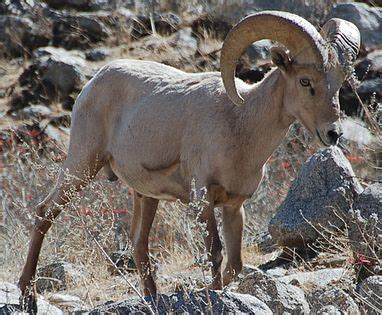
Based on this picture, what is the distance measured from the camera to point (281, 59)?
6996 millimetres

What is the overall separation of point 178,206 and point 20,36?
28.7 feet

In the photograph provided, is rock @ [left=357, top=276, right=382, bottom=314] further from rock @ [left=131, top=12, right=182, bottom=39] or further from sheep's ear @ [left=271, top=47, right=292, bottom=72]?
rock @ [left=131, top=12, right=182, bottom=39]

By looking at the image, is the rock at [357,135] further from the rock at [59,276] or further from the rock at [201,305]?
the rock at [201,305]

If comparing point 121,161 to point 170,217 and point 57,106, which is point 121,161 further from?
point 57,106

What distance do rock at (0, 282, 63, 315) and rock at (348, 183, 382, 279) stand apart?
2187 millimetres

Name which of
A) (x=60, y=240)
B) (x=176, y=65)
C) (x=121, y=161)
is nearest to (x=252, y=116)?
(x=121, y=161)

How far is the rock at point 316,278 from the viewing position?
7.09 m

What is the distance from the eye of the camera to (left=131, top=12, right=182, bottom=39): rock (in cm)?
1738

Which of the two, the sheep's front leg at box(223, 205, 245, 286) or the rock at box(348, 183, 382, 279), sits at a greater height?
the rock at box(348, 183, 382, 279)

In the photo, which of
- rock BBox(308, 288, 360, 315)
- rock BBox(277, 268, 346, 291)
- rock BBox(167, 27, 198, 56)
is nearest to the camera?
rock BBox(308, 288, 360, 315)

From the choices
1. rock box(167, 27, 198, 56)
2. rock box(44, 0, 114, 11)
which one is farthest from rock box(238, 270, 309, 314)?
rock box(44, 0, 114, 11)

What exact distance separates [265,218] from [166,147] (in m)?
4.01

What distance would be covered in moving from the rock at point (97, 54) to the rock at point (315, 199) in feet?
28.6

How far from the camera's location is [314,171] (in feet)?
28.1
